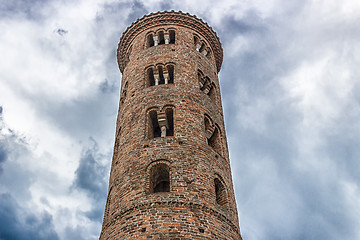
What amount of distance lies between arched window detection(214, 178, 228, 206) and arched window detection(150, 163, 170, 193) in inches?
80.1

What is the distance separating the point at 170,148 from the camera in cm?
1486

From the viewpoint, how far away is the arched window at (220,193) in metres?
14.9

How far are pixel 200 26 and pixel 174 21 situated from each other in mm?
1777

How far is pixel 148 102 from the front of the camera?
684 inches

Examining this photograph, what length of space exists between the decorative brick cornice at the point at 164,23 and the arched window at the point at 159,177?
1134 cm

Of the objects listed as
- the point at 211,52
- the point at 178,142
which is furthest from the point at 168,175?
the point at 211,52

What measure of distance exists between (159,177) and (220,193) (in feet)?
8.51

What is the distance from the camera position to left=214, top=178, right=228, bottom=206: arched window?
A: 14.9 metres

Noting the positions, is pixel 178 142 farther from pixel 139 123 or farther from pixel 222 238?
pixel 222 238

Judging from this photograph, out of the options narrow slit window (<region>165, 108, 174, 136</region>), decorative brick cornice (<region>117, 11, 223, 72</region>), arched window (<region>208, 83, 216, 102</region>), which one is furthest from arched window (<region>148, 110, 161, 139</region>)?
decorative brick cornice (<region>117, 11, 223, 72</region>)

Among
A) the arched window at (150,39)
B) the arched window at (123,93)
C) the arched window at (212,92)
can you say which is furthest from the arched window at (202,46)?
the arched window at (123,93)

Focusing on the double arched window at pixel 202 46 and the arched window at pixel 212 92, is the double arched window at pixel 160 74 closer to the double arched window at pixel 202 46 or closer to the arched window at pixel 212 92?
the arched window at pixel 212 92

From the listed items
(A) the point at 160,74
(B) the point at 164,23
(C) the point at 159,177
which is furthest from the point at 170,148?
(B) the point at 164,23

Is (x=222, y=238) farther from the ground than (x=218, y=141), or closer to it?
closer to it
